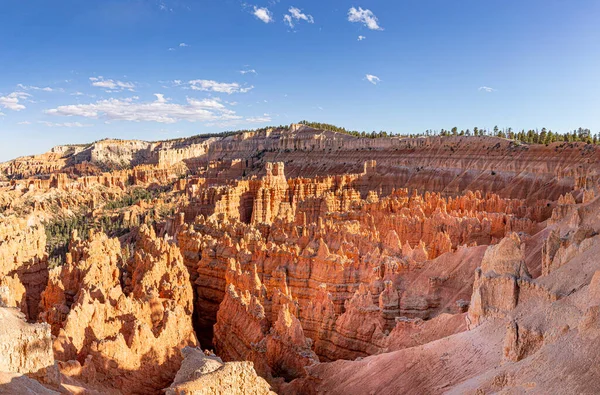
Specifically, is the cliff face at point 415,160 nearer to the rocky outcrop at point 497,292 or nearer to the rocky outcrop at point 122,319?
the rocky outcrop at point 497,292

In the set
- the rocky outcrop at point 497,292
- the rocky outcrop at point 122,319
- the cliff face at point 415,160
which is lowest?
the rocky outcrop at point 122,319

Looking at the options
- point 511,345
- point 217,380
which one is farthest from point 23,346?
point 511,345

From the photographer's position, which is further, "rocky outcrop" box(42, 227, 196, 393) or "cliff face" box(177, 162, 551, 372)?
"cliff face" box(177, 162, 551, 372)

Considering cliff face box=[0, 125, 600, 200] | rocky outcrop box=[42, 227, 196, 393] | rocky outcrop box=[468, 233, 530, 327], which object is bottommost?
rocky outcrop box=[42, 227, 196, 393]

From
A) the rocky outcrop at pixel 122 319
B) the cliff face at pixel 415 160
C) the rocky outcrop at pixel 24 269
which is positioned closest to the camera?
the rocky outcrop at pixel 122 319

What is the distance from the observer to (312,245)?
19.3 metres

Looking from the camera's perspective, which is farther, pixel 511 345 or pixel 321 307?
pixel 321 307

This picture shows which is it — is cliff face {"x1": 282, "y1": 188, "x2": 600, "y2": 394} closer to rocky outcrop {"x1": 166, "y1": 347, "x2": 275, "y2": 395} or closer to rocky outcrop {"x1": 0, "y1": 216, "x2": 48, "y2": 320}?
rocky outcrop {"x1": 166, "y1": 347, "x2": 275, "y2": 395}

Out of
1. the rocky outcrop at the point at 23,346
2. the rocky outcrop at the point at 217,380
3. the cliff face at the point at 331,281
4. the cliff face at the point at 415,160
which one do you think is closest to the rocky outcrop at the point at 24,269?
the cliff face at the point at 331,281

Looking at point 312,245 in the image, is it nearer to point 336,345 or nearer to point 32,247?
point 336,345

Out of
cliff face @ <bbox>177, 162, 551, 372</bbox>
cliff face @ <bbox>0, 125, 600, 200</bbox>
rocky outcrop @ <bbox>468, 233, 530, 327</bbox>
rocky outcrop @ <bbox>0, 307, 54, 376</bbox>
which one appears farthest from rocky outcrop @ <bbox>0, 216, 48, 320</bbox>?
cliff face @ <bbox>0, 125, 600, 200</bbox>

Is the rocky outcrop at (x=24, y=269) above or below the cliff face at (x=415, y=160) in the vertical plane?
below

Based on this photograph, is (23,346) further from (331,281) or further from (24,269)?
(24,269)

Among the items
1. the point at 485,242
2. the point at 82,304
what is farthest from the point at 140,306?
the point at 485,242
